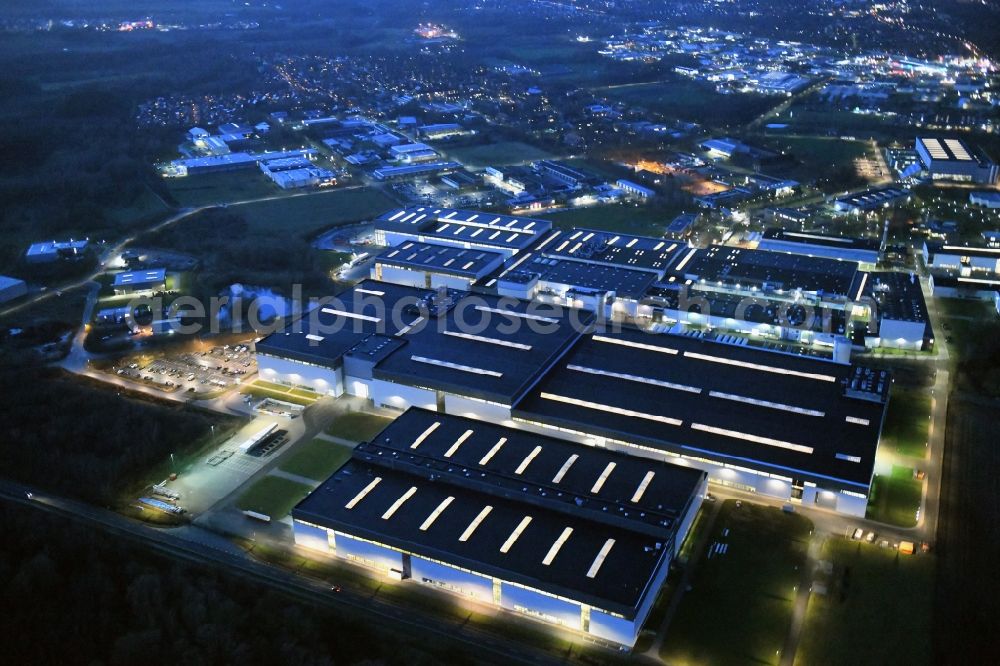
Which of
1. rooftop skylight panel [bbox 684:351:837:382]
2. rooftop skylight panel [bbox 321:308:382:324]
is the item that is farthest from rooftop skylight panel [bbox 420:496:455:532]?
rooftop skylight panel [bbox 321:308:382:324]

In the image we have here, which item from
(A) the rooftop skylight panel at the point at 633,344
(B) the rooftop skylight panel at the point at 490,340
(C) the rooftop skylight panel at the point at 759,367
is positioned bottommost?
(B) the rooftop skylight panel at the point at 490,340

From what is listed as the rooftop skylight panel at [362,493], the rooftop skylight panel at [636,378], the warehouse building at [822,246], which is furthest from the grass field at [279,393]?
the warehouse building at [822,246]

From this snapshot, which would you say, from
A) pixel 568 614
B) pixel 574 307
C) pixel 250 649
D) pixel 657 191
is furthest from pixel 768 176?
pixel 250 649

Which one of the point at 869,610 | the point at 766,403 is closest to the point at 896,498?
the point at 766,403

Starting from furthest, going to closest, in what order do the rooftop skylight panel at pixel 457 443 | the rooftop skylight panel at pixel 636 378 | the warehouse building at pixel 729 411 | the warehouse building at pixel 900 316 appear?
the warehouse building at pixel 900 316 < the rooftop skylight panel at pixel 636 378 < the rooftop skylight panel at pixel 457 443 < the warehouse building at pixel 729 411

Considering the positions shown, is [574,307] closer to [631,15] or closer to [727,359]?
[727,359]

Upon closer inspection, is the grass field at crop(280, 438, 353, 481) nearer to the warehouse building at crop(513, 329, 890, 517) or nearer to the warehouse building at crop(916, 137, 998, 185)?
the warehouse building at crop(513, 329, 890, 517)

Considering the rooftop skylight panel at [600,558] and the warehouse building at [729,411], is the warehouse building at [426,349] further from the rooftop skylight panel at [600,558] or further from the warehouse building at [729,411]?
the rooftop skylight panel at [600,558]
